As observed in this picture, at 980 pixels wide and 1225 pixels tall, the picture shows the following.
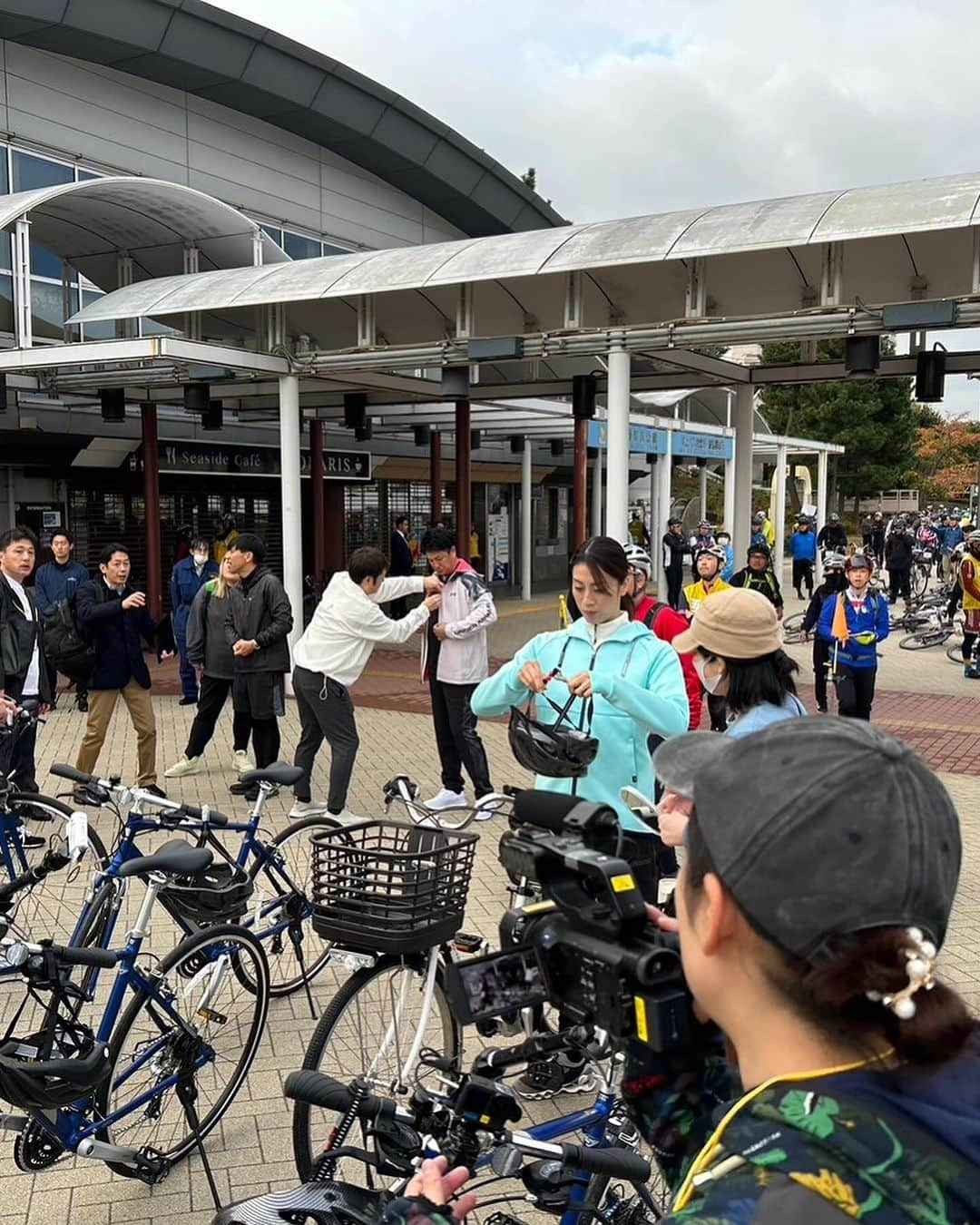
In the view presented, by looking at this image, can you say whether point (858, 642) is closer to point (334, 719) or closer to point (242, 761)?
point (334, 719)

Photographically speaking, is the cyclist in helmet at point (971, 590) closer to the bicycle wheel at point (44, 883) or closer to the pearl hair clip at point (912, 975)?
the bicycle wheel at point (44, 883)

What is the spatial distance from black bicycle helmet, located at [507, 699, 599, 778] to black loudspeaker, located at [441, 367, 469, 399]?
818cm

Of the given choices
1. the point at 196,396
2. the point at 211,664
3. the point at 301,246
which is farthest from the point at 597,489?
the point at 211,664

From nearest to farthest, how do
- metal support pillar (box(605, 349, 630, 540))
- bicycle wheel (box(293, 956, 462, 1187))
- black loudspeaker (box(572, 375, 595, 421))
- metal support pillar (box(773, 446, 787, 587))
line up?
1. bicycle wheel (box(293, 956, 462, 1187))
2. metal support pillar (box(605, 349, 630, 540))
3. black loudspeaker (box(572, 375, 595, 421))
4. metal support pillar (box(773, 446, 787, 587))

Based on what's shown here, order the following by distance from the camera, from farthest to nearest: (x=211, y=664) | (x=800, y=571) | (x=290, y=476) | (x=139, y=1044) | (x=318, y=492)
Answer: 1. (x=800, y=571)
2. (x=318, y=492)
3. (x=290, y=476)
4. (x=211, y=664)
5. (x=139, y=1044)

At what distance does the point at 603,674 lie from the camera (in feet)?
11.7

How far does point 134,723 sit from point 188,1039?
4503 millimetres

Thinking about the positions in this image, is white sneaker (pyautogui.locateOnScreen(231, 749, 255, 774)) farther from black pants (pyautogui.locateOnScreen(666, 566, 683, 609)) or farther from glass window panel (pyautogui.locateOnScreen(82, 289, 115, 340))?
black pants (pyautogui.locateOnScreen(666, 566, 683, 609))

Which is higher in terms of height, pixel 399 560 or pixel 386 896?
pixel 386 896

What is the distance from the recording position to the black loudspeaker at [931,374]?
409 inches

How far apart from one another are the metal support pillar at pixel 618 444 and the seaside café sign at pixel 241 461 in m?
8.64

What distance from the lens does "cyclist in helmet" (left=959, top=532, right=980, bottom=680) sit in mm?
13211

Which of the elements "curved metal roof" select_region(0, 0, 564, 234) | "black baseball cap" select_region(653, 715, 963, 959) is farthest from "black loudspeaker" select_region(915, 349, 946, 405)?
"curved metal roof" select_region(0, 0, 564, 234)

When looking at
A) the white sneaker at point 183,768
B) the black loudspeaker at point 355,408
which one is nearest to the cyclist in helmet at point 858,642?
the white sneaker at point 183,768
